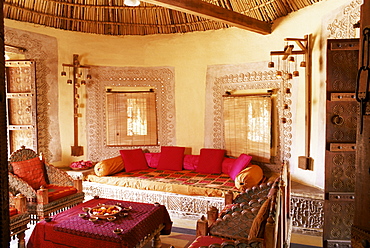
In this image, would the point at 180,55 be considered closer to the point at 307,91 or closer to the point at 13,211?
the point at 307,91

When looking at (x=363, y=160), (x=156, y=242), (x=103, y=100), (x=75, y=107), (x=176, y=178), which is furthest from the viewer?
(x=103, y=100)

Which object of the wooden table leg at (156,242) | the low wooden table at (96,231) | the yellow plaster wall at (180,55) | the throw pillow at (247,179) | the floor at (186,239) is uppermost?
the yellow plaster wall at (180,55)

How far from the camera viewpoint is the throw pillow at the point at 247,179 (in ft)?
14.2

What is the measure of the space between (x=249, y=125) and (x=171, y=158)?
159 cm

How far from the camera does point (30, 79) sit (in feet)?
17.9

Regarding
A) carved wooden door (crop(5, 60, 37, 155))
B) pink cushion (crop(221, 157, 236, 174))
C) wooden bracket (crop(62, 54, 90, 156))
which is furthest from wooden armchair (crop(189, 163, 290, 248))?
carved wooden door (crop(5, 60, 37, 155))

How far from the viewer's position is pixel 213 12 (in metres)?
4.30

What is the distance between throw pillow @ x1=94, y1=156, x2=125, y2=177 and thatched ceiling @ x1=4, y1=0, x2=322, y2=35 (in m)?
2.61

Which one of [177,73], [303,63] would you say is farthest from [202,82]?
[303,63]

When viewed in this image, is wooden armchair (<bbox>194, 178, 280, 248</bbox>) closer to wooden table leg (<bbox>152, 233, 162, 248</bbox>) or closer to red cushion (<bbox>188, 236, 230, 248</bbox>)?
red cushion (<bbox>188, 236, 230, 248</bbox>)

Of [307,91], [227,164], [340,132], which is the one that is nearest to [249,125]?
[227,164]

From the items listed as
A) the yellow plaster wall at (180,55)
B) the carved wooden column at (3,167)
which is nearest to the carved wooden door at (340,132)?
the yellow plaster wall at (180,55)

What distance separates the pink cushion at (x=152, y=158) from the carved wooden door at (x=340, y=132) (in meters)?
3.50

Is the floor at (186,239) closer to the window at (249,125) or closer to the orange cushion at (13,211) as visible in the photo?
the orange cushion at (13,211)
